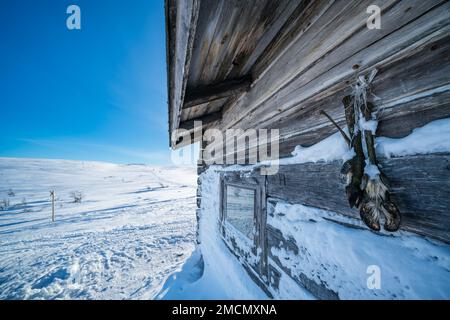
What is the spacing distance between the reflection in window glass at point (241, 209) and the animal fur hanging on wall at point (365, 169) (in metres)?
1.84

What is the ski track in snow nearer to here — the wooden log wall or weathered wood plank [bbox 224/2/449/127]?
weathered wood plank [bbox 224/2/449/127]

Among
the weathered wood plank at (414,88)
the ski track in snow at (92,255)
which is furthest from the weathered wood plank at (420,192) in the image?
the ski track in snow at (92,255)

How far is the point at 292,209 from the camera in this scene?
1616mm

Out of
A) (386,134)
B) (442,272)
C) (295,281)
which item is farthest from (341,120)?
(295,281)

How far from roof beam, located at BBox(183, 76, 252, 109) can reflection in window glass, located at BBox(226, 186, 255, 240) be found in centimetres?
138

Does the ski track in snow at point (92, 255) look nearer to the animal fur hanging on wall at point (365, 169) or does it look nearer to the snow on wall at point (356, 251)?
the snow on wall at point (356, 251)

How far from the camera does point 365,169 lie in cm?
92

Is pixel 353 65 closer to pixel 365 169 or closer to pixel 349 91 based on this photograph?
pixel 349 91

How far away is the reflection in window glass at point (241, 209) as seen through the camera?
292 cm

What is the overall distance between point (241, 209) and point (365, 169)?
2.68 metres

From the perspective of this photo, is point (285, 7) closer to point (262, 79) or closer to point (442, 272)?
point (262, 79)

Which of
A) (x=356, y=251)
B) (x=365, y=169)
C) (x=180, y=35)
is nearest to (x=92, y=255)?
(x=180, y=35)

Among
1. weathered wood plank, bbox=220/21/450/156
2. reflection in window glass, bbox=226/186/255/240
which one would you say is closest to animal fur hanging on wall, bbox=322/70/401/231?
weathered wood plank, bbox=220/21/450/156

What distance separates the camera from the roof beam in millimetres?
2229
